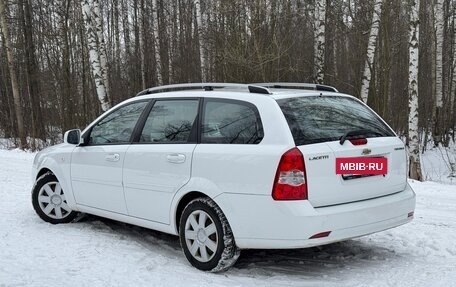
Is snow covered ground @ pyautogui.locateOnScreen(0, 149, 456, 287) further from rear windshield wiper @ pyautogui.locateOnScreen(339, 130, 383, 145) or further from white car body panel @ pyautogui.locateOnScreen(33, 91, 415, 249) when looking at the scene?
rear windshield wiper @ pyautogui.locateOnScreen(339, 130, 383, 145)

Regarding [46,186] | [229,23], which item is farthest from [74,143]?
[229,23]

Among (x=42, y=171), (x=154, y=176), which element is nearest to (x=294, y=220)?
(x=154, y=176)

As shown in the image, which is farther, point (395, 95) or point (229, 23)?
point (395, 95)

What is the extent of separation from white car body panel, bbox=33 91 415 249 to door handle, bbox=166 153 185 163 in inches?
1.2

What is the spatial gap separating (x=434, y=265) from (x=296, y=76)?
11163 millimetres

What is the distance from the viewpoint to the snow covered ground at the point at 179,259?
413cm

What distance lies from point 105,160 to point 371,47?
1112cm

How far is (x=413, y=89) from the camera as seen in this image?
11.7m

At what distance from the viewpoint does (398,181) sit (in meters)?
4.57

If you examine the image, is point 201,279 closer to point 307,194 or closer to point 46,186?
point 307,194

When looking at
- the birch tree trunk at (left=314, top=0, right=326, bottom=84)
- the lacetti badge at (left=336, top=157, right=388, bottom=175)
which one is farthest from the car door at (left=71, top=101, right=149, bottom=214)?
the birch tree trunk at (left=314, top=0, right=326, bottom=84)

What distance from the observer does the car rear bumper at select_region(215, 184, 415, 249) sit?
3.87m

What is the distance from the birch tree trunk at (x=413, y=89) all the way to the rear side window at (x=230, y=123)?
8222 millimetres

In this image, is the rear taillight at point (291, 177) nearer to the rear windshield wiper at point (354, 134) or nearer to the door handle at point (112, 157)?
the rear windshield wiper at point (354, 134)
